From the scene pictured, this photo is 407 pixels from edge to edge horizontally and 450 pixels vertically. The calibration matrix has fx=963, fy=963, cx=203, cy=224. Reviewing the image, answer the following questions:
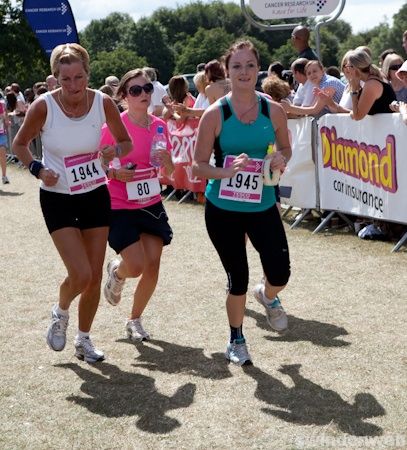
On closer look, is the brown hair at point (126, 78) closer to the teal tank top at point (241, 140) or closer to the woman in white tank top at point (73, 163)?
the woman in white tank top at point (73, 163)

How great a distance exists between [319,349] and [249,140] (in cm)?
154

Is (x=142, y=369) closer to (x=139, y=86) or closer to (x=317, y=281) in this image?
(x=139, y=86)

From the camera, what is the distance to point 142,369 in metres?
6.10

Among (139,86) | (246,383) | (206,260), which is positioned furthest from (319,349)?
(206,260)

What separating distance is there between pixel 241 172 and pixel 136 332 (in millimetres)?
1748

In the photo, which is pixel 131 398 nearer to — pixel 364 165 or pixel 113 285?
pixel 113 285

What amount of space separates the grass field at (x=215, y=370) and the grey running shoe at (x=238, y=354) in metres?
0.08

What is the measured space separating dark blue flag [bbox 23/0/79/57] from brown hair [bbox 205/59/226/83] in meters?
1.90

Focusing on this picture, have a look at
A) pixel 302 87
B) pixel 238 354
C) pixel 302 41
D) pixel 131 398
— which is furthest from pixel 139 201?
pixel 302 41

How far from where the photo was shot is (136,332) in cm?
684

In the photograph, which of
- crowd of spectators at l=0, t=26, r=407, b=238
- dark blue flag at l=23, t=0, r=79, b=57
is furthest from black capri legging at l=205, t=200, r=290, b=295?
dark blue flag at l=23, t=0, r=79, b=57

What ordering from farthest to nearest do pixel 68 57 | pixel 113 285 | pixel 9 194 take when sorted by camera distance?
pixel 9 194 → pixel 113 285 → pixel 68 57

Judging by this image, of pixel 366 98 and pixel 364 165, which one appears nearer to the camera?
pixel 366 98

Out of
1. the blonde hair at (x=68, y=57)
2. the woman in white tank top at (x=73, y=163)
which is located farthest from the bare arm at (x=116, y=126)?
the blonde hair at (x=68, y=57)
